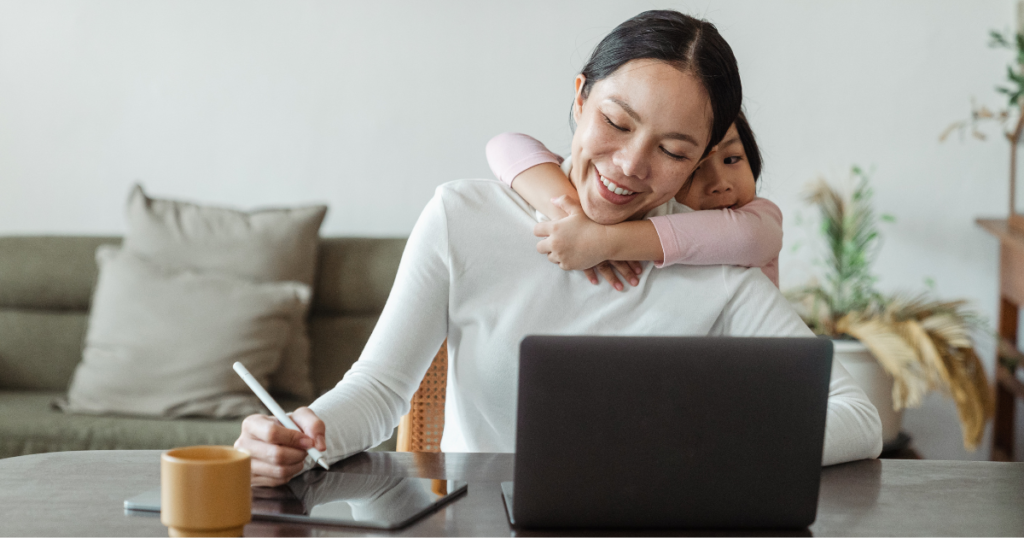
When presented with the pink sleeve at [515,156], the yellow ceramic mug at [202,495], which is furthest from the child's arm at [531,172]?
the yellow ceramic mug at [202,495]

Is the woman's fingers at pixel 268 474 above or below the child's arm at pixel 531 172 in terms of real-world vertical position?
below

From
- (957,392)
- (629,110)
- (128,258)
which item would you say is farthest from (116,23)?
(957,392)

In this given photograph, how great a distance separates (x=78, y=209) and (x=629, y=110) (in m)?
2.37

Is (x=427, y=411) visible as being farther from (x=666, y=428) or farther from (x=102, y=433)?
(x=102, y=433)

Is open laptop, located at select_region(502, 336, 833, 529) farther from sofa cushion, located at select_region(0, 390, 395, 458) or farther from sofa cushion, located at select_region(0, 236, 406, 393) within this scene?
sofa cushion, located at select_region(0, 236, 406, 393)

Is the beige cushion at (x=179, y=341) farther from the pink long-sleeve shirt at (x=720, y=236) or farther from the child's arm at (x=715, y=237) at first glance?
the child's arm at (x=715, y=237)

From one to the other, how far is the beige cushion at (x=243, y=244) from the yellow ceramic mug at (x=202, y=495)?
1.75 metres

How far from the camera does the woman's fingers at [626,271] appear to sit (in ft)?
3.83

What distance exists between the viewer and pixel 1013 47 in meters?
2.53

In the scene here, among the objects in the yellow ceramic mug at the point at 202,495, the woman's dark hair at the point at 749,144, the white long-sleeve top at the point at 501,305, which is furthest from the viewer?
the woman's dark hair at the point at 749,144

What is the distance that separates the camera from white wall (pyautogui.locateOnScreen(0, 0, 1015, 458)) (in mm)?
2648

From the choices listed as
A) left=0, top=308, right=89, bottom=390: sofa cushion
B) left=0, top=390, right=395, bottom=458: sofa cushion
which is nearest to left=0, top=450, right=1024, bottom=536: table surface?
left=0, top=390, right=395, bottom=458: sofa cushion

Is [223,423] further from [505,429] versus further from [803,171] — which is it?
[803,171]

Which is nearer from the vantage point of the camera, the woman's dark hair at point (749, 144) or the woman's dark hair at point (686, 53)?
the woman's dark hair at point (686, 53)
